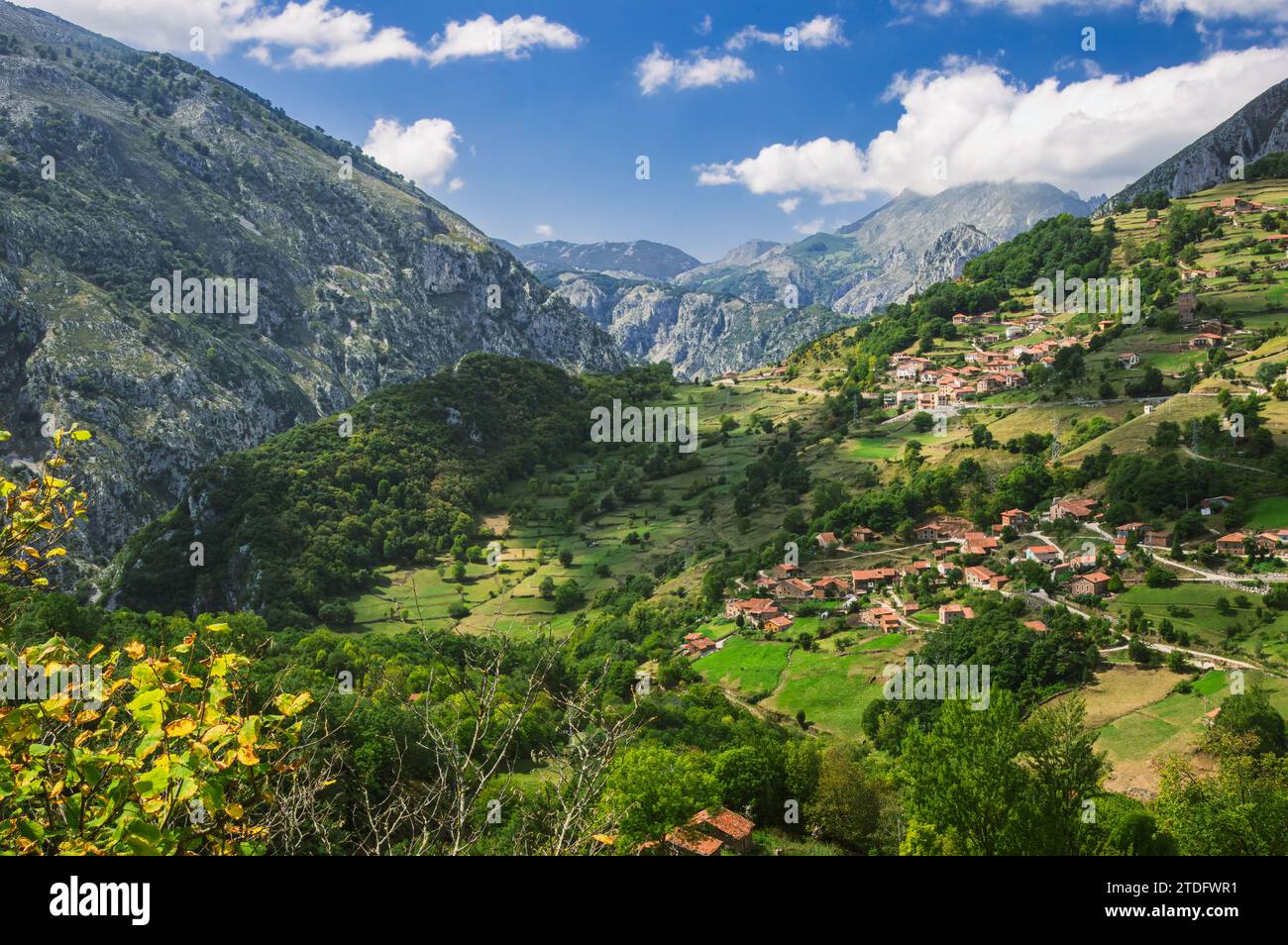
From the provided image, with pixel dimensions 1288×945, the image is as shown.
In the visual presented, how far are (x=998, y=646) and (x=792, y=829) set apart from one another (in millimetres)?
21854

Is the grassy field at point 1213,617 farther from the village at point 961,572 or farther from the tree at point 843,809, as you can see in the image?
the tree at point 843,809

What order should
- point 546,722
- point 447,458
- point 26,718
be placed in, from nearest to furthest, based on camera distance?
point 26,718, point 546,722, point 447,458

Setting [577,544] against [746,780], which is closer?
[746,780]

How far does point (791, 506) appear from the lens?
272 ft

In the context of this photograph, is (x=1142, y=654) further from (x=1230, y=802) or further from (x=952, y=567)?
(x=1230, y=802)

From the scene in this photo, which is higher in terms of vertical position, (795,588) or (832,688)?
(795,588)

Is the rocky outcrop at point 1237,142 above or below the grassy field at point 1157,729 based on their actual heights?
above

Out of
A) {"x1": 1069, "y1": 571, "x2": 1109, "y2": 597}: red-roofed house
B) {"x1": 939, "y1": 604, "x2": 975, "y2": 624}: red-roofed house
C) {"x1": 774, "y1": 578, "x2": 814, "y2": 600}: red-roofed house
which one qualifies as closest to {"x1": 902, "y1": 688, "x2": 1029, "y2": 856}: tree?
{"x1": 939, "y1": 604, "x2": 975, "y2": 624}: red-roofed house

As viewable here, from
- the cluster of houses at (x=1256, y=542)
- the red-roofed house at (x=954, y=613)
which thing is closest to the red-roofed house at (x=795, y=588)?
the red-roofed house at (x=954, y=613)

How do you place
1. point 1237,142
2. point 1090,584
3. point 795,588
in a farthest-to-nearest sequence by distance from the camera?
point 1237,142, point 795,588, point 1090,584

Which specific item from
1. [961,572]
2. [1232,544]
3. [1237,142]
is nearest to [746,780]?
[961,572]
